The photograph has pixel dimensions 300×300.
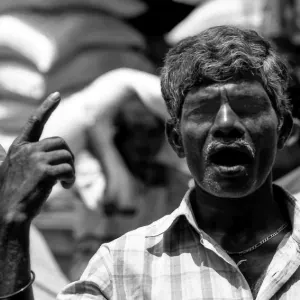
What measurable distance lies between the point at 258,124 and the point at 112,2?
1989 mm

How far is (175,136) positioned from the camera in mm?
1124

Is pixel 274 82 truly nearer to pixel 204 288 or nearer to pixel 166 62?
pixel 166 62

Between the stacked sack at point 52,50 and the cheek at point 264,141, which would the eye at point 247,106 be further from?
the stacked sack at point 52,50

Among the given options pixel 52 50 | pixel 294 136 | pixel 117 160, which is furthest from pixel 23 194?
pixel 52 50

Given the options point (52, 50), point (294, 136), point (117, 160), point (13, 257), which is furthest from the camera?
point (52, 50)

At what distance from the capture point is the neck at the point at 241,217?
104 cm

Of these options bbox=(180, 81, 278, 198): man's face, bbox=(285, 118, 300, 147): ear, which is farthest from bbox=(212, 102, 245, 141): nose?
bbox=(285, 118, 300, 147): ear

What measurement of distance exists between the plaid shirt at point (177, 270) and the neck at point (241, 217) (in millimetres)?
32

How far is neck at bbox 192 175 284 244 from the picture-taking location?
3.42 feet

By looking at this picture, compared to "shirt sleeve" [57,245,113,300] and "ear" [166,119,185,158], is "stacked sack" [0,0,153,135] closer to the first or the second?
"ear" [166,119,185,158]

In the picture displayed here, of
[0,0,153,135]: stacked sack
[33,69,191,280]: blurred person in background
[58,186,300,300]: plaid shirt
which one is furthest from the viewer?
[0,0,153,135]: stacked sack

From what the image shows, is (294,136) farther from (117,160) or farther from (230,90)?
(117,160)

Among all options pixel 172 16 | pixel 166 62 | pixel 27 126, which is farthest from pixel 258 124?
pixel 172 16

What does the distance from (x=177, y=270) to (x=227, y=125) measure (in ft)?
0.69
